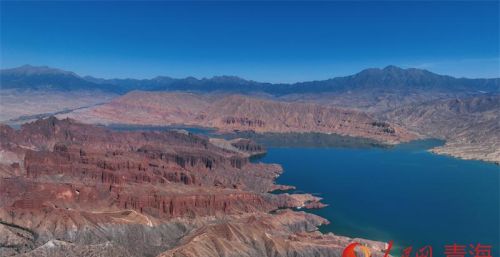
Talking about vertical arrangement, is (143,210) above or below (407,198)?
above

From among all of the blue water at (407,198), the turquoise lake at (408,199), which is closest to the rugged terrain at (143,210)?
the turquoise lake at (408,199)

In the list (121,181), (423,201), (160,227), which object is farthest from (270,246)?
(423,201)

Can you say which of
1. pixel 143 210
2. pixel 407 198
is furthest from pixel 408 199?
pixel 143 210

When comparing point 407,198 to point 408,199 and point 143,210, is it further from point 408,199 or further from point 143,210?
point 143,210

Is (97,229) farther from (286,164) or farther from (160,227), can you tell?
(286,164)

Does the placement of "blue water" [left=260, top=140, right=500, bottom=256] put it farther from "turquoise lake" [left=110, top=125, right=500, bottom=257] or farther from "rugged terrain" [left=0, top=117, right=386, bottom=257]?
"rugged terrain" [left=0, top=117, right=386, bottom=257]

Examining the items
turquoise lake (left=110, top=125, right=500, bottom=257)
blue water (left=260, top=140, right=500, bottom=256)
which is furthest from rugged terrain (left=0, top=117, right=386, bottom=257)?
blue water (left=260, top=140, right=500, bottom=256)
